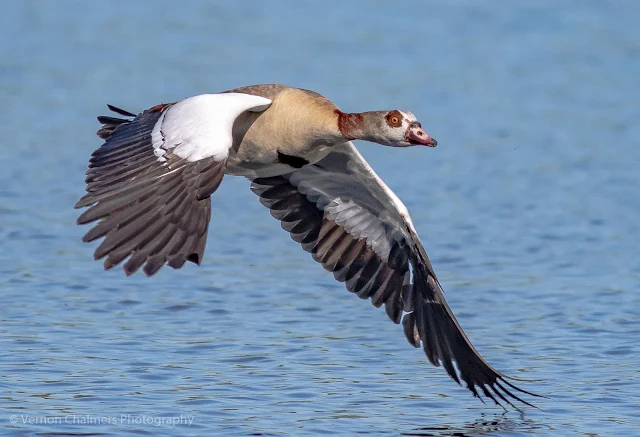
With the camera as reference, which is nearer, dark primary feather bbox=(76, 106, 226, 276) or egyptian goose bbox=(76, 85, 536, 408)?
dark primary feather bbox=(76, 106, 226, 276)

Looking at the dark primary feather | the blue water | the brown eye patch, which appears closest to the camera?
the dark primary feather

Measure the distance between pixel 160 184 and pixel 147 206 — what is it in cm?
20

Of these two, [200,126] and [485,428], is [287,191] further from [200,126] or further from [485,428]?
[485,428]

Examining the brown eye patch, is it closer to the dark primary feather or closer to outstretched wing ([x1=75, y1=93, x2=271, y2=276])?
outstretched wing ([x1=75, y1=93, x2=271, y2=276])

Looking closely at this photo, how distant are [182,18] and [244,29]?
148 centimetres

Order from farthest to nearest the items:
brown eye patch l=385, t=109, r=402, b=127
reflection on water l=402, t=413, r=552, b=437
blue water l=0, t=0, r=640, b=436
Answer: brown eye patch l=385, t=109, r=402, b=127, blue water l=0, t=0, r=640, b=436, reflection on water l=402, t=413, r=552, b=437

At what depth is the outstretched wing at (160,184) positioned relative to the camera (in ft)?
23.1

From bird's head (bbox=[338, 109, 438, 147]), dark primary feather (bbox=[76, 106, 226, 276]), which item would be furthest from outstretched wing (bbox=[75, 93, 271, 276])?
bird's head (bbox=[338, 109, 438, 147])

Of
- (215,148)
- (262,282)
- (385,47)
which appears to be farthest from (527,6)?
(215,148)

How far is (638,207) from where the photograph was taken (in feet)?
45.7

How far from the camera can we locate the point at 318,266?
39.4 ft

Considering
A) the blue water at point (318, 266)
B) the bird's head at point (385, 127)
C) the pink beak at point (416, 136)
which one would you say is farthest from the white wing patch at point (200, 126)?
the blue water at point (318, 266)

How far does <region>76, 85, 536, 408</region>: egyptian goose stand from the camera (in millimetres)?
7188

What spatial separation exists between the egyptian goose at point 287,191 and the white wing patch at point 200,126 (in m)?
0.01
